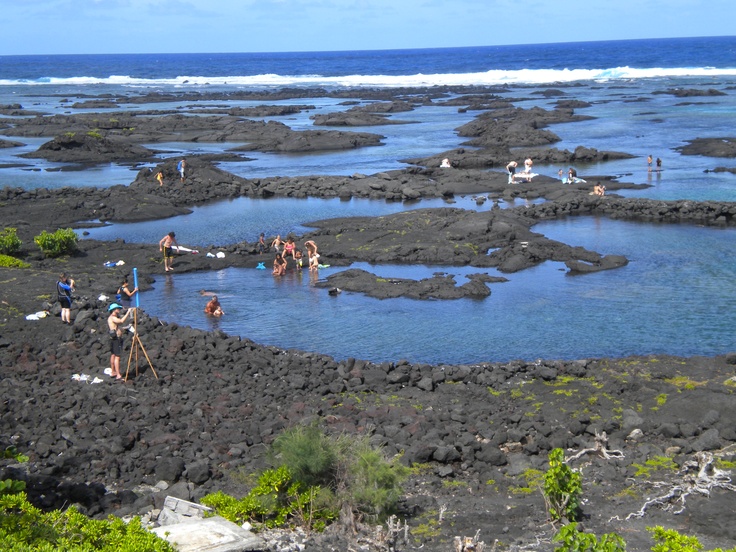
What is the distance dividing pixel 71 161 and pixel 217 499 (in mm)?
58810

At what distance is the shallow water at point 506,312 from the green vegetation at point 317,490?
985 centimetres

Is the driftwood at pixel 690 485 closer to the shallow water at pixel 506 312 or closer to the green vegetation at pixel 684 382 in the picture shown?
the green vegetation at pixel 684 382

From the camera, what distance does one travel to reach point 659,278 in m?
31.6

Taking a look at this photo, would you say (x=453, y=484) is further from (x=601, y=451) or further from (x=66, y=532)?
(x=66, y=532)

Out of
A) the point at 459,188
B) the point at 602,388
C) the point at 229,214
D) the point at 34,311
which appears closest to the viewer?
the point at 602,388

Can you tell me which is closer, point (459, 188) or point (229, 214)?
point (229, 214)

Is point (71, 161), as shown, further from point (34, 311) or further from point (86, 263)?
point (34, 311)

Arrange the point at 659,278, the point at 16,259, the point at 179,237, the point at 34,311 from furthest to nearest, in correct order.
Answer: the point at 179,237, the point at 16,259, the point at 659,278, the point at 34,311

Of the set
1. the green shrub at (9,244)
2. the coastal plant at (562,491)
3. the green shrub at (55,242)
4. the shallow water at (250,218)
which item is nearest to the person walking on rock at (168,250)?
the shallow water at (250,218)

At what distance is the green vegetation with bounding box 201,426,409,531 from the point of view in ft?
44.8

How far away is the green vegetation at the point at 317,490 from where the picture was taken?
44.8ft

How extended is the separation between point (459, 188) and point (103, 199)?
20.3m

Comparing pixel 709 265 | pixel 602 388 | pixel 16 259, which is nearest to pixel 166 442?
pixel 602 388

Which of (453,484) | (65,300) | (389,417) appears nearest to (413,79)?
(65,300)
